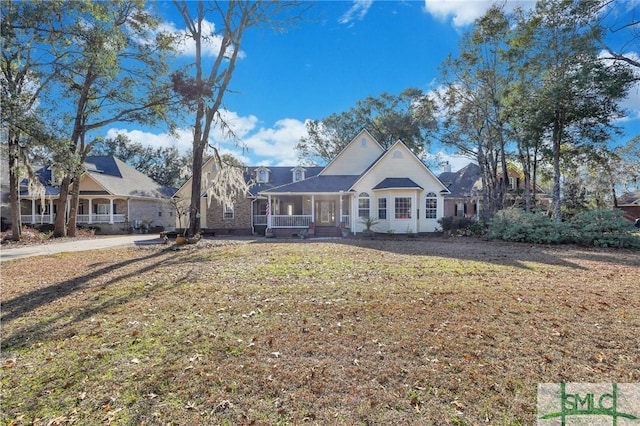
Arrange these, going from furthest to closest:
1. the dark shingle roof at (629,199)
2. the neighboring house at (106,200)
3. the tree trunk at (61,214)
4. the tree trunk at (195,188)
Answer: the dark shingle roof at (629,199)
the neighboring house at (106,200)
the tree trunk at (61,214)
the tree trunk at (195,188)

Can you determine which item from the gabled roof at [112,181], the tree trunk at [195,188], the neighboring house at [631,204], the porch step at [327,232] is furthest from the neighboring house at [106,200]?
the neighboring house at [631,204]

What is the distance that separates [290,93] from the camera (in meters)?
18.5

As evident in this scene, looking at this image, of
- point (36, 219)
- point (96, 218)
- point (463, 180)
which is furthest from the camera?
point (463, 180)

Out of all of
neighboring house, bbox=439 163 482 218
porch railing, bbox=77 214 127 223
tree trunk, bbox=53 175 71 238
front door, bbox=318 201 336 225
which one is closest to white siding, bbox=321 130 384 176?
front door, bbox=318 201 336 225

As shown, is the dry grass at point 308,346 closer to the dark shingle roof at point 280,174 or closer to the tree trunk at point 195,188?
the tree trunk at point 195,188

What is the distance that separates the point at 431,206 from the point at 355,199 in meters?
5.35

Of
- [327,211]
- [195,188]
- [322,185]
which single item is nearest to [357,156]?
[322,185]

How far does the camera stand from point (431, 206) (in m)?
21.9

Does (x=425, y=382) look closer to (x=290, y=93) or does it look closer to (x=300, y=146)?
(x=290, y=93)

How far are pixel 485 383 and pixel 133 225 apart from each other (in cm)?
3156

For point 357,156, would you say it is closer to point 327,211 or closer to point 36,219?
point 327,211

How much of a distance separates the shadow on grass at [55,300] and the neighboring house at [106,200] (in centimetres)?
2003

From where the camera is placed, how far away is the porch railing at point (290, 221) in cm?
2233

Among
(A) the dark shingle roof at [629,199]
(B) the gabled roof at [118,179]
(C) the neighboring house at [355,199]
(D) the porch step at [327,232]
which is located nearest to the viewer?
(C) the neighboring house at [355,199]
